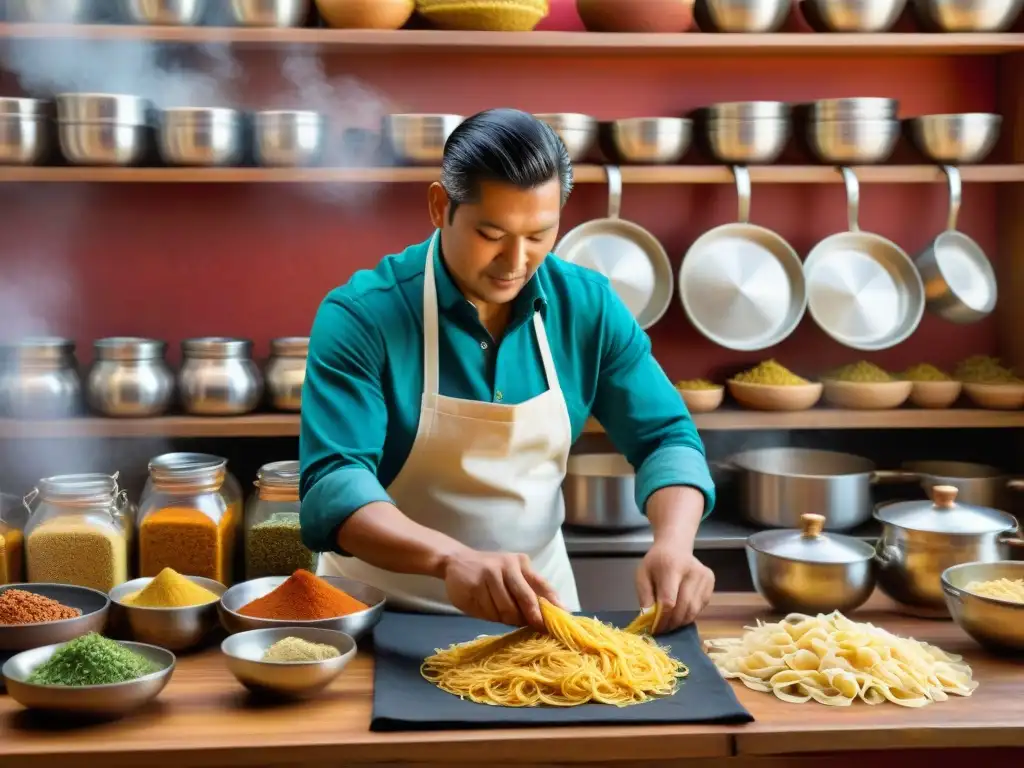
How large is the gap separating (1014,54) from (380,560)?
2.60m

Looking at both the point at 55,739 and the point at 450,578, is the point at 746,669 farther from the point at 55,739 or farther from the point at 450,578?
the point at 55,739

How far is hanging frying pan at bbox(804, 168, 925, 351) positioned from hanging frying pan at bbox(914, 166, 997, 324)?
0.04m

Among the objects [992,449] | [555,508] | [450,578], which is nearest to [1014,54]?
[992,449]

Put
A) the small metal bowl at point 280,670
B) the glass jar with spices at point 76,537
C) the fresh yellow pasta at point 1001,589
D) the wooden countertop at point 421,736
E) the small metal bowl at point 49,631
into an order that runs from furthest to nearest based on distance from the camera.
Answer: the glass jar with spices at point 76,537
the fresh yellow pasta at point 1001,589
the small metal bowl at point 49,631
the small metal bowl at point 280,670
the wooden countertop at point 421,736

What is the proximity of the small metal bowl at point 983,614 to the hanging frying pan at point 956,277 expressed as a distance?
1.55m

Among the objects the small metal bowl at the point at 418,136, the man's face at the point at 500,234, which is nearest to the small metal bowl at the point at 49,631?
the man's face at the point at 500,234

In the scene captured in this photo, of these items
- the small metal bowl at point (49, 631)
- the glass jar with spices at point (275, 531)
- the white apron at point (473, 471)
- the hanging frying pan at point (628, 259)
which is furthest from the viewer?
the hanging frying pan at point (628, 259)

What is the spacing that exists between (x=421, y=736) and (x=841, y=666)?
66 cm

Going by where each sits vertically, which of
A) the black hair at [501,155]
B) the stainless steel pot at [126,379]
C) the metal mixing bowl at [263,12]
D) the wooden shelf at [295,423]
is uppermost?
the metal mixing bowl at [263,12]

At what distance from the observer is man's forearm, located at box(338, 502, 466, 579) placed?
1862mm

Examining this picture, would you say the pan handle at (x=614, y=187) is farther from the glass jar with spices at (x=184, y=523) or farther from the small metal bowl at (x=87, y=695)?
the small metal bowl at (x=87, y=695)

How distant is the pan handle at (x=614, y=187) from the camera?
3.17m

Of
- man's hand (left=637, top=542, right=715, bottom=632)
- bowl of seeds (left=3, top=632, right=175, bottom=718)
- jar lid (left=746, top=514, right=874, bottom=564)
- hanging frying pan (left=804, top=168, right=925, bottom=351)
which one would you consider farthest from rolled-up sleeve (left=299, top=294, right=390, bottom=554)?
hanging frying pan (left=804, top=168, right=925, bottom=351)

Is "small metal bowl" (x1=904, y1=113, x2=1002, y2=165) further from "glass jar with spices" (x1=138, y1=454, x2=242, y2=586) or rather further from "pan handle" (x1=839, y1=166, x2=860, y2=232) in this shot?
"glass jar with spices" (x1=138, y1=454, x2=242, y2=586)
